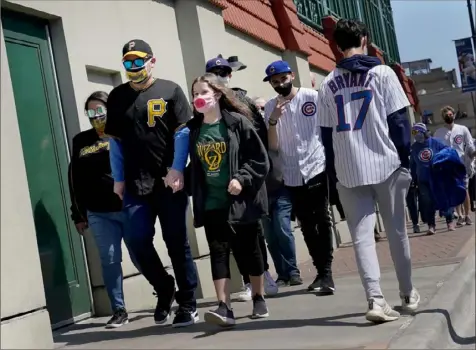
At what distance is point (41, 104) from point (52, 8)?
82 centimetres

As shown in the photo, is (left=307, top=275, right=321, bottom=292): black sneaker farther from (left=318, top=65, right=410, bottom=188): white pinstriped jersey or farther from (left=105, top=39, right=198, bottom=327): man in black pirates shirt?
(left=318, top=65, right=410, bottom=188): white pinstriped jersey

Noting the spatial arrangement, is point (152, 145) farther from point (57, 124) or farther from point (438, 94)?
point (438, 94)

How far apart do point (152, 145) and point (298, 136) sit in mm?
1824

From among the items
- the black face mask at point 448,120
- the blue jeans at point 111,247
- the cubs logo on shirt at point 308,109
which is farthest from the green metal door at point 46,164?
the black face mask at point 448,120

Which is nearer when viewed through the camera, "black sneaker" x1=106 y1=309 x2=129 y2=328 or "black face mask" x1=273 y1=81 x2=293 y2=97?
"black sneaker" x1=106 y1=309 x2=129 y2=328

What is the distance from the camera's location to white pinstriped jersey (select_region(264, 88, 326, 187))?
762 centimetres

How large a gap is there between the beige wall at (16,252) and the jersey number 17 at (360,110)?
81.0 inches

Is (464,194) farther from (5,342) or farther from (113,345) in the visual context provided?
(5,342)

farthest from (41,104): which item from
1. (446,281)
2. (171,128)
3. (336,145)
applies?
(446,281)

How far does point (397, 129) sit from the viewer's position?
19.1 ft

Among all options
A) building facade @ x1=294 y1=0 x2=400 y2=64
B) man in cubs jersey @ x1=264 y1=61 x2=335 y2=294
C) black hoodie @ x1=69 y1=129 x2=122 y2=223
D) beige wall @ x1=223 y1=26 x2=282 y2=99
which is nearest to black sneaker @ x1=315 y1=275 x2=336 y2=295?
man in cubs jersey @ x1=264 y1=61 x2=335 y2=294

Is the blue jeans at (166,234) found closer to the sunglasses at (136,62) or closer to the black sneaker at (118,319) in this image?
the black sneaker at (118,319)

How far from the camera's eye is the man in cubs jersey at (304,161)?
7547mm

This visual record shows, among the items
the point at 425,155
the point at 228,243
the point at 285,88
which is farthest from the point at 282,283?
the point at 425,155
